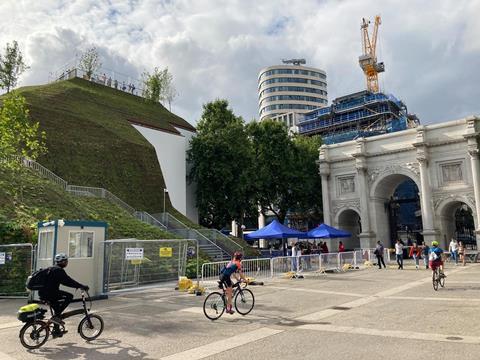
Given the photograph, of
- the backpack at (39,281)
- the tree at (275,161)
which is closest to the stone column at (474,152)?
the tree at (275,161)

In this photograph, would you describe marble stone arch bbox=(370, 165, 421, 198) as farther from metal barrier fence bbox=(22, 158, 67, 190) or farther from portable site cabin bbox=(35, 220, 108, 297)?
portable site cabin bbox=(35, 220, 108, 297)

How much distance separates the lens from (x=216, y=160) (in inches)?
1909

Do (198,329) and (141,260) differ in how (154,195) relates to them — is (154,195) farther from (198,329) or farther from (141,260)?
(198,329)

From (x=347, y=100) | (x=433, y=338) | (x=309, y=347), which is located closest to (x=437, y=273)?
(x=433, y=338)

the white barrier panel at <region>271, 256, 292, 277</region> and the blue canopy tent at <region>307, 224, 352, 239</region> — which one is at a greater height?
the blue canopy tent at <region>307, 224, 352, 239</region>

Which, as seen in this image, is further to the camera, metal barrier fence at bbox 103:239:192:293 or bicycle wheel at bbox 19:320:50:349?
metal barrier fence at bbox 103:239:192:293

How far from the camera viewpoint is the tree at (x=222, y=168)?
156 feet

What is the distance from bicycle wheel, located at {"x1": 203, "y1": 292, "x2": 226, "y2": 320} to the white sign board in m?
6.69

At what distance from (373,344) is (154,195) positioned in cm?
3737

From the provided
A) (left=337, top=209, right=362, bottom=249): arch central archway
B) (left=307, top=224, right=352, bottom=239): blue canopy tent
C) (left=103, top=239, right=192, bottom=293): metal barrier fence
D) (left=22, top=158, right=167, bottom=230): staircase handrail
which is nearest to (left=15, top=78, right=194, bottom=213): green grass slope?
(left=22, top=158, right=167, bottom=230): staircase handrail

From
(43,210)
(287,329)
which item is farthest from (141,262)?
(287,329)

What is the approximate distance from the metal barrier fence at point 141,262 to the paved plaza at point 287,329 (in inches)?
61.7

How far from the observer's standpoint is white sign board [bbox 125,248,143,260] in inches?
666

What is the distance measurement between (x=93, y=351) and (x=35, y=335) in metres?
1.33
